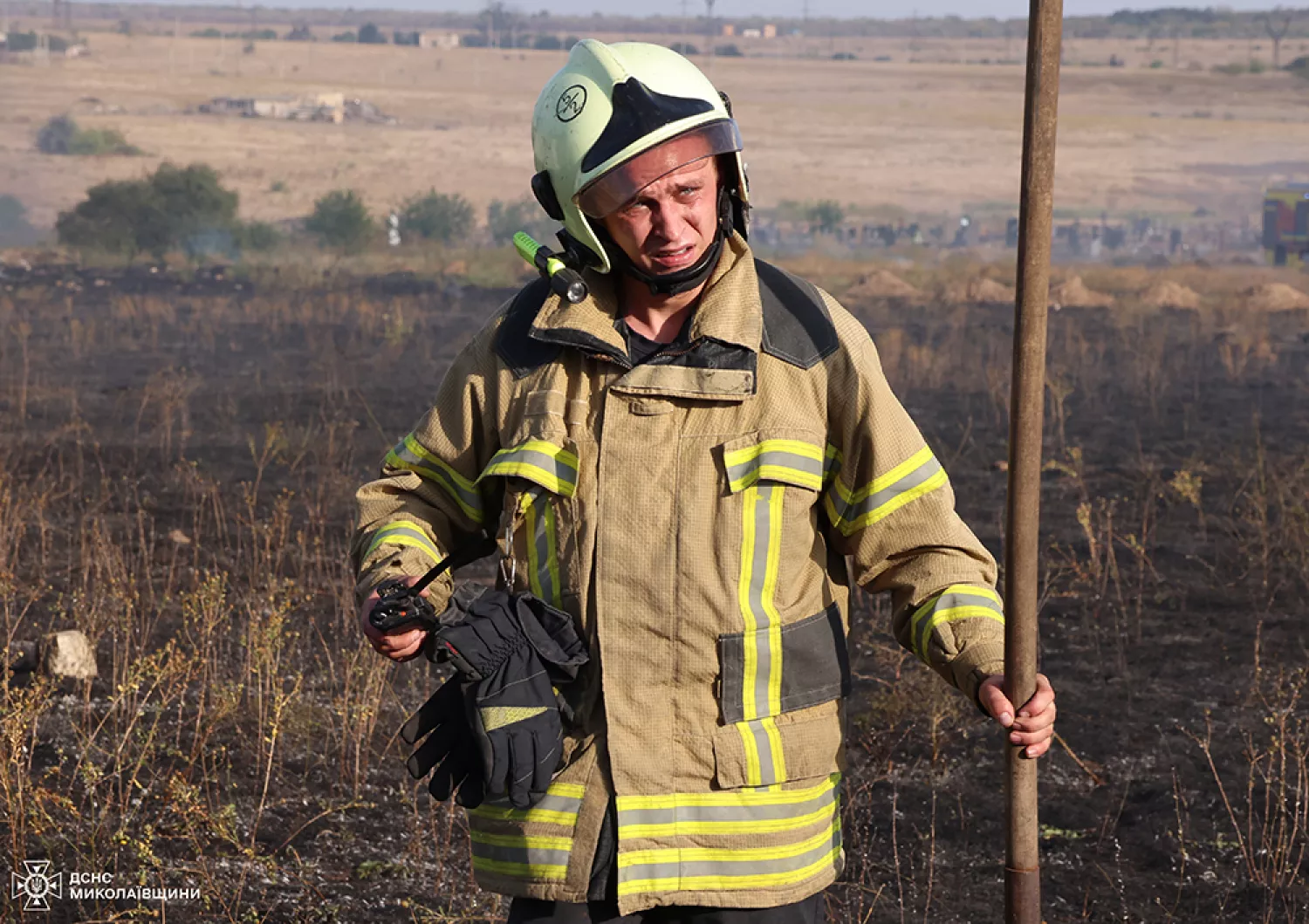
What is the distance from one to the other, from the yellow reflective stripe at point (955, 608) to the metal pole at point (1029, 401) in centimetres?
14

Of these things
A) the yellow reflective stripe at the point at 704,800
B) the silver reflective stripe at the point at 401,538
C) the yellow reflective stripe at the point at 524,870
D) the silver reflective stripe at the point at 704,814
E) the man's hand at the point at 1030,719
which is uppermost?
the silver reflective stripe at the point at 401,538

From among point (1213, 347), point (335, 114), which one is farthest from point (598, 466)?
point (335, 114)

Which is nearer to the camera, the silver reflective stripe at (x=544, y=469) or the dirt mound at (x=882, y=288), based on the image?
the silver reflective stripe at (x=544, y=469)

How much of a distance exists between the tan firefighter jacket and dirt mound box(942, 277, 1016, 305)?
75.5 ft

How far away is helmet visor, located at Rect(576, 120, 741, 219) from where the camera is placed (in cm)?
262

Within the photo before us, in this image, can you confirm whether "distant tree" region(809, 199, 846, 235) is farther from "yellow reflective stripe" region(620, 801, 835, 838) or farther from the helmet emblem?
"yellow reflective stripe" region(620, 801, 835, 838)

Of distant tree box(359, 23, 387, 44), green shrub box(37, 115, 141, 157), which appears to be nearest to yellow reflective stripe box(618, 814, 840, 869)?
green shrub box(37, 115, 141, 157)

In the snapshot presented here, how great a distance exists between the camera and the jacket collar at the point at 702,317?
8.34ft

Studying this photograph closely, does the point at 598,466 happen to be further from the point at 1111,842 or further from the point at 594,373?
the point at 1111,842

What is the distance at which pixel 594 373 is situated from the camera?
103 inches

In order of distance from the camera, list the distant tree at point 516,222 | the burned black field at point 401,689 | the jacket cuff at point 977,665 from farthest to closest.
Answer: the distant tree at point 516,222 → the burned black field at point 401,689 → the jacket cuff at point 977,665

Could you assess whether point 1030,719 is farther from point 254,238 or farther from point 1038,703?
point 254,238

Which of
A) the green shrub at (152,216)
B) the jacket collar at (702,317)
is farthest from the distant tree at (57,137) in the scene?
the jacket collar at (702,317)

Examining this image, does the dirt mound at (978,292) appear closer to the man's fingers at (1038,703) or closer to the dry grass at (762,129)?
the man's fingers at (1038,703)
